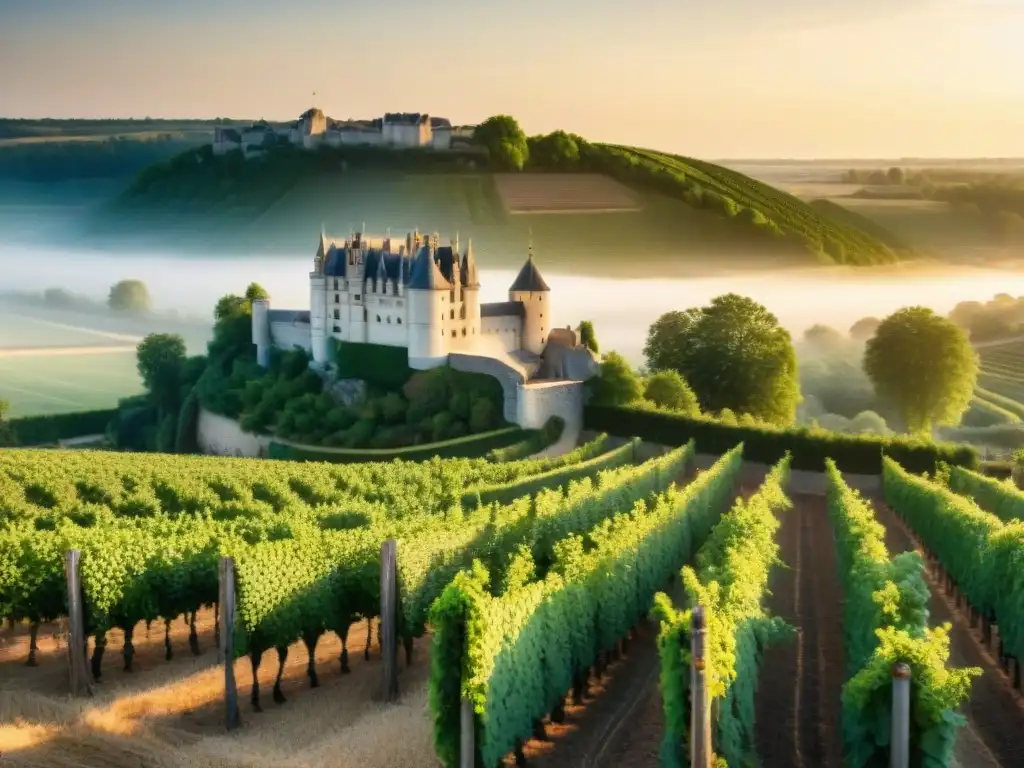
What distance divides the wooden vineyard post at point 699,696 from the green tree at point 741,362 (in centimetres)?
3149

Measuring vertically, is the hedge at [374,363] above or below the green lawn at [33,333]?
below

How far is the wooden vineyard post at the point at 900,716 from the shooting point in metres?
8.52

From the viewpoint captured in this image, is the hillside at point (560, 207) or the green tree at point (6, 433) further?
the hillside at point (560, 207)

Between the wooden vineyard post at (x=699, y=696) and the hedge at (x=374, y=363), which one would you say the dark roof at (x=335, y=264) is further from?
the wooden vineyard post at (x=699, y=696)

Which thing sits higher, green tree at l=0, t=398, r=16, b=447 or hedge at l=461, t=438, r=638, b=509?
hedge at l=461, t=438, r=638, b=509

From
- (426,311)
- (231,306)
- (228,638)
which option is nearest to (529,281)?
(426,311)

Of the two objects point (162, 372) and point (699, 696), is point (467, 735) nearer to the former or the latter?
point (699, 696)

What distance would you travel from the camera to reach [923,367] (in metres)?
40.9

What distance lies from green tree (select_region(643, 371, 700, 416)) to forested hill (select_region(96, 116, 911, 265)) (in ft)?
54.9

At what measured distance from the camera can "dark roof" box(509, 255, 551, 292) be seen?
130 feet

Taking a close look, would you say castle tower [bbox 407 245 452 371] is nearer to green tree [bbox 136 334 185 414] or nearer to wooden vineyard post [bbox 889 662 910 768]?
green tree [bbox 136 334 185 414]

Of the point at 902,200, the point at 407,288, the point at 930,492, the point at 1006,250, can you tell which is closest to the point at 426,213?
the point at 407,288

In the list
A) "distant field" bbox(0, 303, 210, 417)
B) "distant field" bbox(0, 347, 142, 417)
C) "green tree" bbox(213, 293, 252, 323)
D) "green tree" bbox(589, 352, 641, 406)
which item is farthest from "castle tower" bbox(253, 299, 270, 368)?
"distant field" bbox(0, 303, 210, 417)

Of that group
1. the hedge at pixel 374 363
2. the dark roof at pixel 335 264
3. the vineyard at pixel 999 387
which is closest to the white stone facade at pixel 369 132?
the dark roof at pixel 335 264
